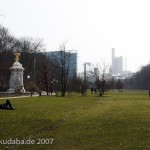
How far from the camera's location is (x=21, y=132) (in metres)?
14.4

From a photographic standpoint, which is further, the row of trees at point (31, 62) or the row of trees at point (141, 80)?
the row of trees at point (141, 80)

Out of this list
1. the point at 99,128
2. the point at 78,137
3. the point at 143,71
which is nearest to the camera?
the point at 78,137

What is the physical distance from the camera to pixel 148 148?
1113 centimetres

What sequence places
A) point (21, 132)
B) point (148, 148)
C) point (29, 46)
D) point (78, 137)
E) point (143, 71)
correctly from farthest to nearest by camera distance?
point (143, 71)
point (29, 46)
point (21, 132)
point (78, 137)
point (148, 148)

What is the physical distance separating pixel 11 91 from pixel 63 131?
171 feet

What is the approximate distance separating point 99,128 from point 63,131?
1.65 metres

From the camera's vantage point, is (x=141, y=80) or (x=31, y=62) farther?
(x=141, y=80)

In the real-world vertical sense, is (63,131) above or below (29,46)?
below

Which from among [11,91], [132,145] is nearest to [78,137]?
[132,145]

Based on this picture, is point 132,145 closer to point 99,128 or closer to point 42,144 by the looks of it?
point 42,144

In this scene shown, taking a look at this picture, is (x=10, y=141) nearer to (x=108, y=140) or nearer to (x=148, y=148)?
(x=108, y=140)

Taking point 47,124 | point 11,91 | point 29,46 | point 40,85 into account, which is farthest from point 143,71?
point 47,124

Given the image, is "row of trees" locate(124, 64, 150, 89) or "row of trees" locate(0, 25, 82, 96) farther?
"row of trees" locate(124, 64, 150, 89)

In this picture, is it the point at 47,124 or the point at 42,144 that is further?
the point at 47,124
